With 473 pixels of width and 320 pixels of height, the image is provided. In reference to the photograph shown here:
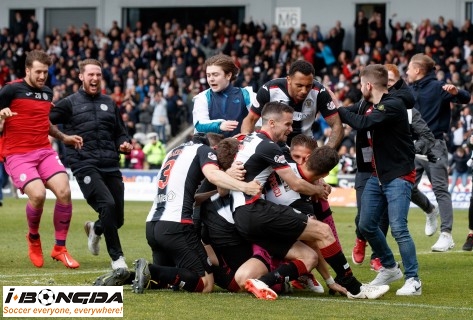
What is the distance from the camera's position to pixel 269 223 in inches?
393

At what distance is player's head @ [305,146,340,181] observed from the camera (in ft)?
33.3

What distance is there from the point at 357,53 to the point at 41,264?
26.1m

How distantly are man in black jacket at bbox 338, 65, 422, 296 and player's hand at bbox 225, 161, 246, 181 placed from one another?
1.20 m

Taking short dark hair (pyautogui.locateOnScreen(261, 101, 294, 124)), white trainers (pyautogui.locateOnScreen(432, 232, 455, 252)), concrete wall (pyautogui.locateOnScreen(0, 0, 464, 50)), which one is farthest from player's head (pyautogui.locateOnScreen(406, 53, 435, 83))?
concrete wall (pyautogui.locateOnScreen(0, 0, 464, 50))

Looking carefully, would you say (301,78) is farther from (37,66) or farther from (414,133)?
(37,66)

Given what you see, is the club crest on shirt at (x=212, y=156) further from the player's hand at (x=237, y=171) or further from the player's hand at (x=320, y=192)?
the player's hand at (x=320, y=192)

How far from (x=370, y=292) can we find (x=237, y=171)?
64.6 inches

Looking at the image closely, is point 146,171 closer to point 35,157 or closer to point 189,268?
point 35,157

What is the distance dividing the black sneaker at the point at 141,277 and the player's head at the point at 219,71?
278 cm

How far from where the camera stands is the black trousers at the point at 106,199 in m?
12.3

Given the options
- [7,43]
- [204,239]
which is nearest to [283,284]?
[204,239]

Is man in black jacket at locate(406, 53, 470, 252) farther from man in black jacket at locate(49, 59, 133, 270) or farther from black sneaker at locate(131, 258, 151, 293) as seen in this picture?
black sneaker at locate(131, 258, 151, 293)

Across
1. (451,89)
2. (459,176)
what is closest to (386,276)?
(451,89)

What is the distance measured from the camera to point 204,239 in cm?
1072
